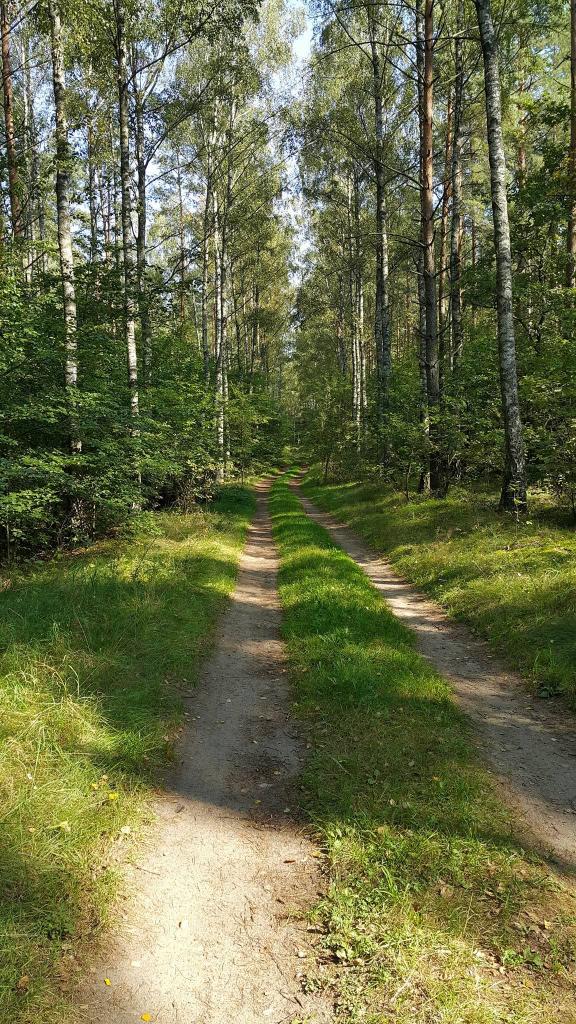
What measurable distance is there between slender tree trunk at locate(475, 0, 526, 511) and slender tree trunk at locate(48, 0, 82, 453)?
7.91 meters

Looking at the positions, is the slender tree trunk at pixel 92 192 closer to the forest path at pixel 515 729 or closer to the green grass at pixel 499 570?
the green grass at pixel 499 570

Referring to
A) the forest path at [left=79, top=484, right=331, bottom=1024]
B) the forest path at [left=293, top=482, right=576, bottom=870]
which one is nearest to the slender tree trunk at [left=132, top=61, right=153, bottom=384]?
the forest path at [left=293, top=482, right=576, bottom=870]

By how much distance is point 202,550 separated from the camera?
432 inches

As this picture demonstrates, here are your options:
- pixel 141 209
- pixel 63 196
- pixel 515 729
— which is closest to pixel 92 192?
pixel 141 209

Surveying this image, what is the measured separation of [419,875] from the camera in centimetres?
320

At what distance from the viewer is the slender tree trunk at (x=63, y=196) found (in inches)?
345

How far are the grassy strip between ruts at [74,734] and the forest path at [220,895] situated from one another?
0.68 feet

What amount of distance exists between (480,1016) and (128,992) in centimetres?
171

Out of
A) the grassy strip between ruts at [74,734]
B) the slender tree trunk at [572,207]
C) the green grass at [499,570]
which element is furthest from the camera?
the slender tree trunk at [572,207]

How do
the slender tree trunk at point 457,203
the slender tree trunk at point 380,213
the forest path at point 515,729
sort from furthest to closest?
1. the slender tree trunk at point 380,213
2. the slender tree trunk at point 457,203
3. the forest path at point 515,729

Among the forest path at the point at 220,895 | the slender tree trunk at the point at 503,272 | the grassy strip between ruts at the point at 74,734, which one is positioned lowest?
the forest path at the point at 220,895

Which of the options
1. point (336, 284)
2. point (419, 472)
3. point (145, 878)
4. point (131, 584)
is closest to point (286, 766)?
point (145, 878)

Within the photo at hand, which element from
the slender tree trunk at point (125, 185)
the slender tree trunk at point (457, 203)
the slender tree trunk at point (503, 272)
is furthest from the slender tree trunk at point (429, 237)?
the slender tree trunk at point (125, 185)

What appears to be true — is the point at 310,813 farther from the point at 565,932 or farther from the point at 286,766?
the point at 565,932
